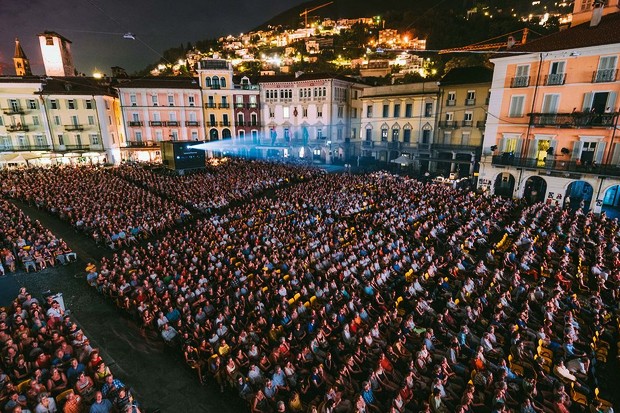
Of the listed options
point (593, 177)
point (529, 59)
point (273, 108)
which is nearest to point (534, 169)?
point (593, 177)

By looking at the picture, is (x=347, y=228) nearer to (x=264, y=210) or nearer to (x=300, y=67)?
(x=264, y=210)

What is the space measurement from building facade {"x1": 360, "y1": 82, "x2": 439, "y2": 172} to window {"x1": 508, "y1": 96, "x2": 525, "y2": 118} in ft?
39.1

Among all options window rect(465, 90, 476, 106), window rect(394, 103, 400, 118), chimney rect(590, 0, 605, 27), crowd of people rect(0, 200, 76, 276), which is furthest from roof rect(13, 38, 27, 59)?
chimney rect(590, 0, 605, 27)

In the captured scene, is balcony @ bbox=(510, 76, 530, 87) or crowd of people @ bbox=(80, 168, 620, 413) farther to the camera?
balcony @ bbox=(510, 76, 530, 87)

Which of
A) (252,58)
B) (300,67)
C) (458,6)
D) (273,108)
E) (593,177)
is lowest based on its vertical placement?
(593,177)

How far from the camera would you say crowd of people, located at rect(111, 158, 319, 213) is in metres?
25.1

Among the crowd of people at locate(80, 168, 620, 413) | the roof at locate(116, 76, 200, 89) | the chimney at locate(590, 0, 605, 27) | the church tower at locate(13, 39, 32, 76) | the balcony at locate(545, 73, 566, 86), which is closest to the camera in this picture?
the crowd of people at locate(80, 168, 620, 413)

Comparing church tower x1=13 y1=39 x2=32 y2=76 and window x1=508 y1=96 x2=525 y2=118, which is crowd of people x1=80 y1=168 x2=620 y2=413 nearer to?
window x1=508 y1=96 x2=525 y2=118

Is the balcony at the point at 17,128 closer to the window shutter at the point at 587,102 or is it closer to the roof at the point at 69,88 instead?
the roof at the point at 69,88

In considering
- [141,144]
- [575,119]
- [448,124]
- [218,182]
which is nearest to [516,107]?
[575,119]

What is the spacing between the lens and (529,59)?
25.9 meters

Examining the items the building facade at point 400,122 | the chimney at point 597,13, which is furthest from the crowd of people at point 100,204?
the chimney at point 597,13

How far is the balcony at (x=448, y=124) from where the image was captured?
37562mm

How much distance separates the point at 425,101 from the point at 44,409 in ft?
136
